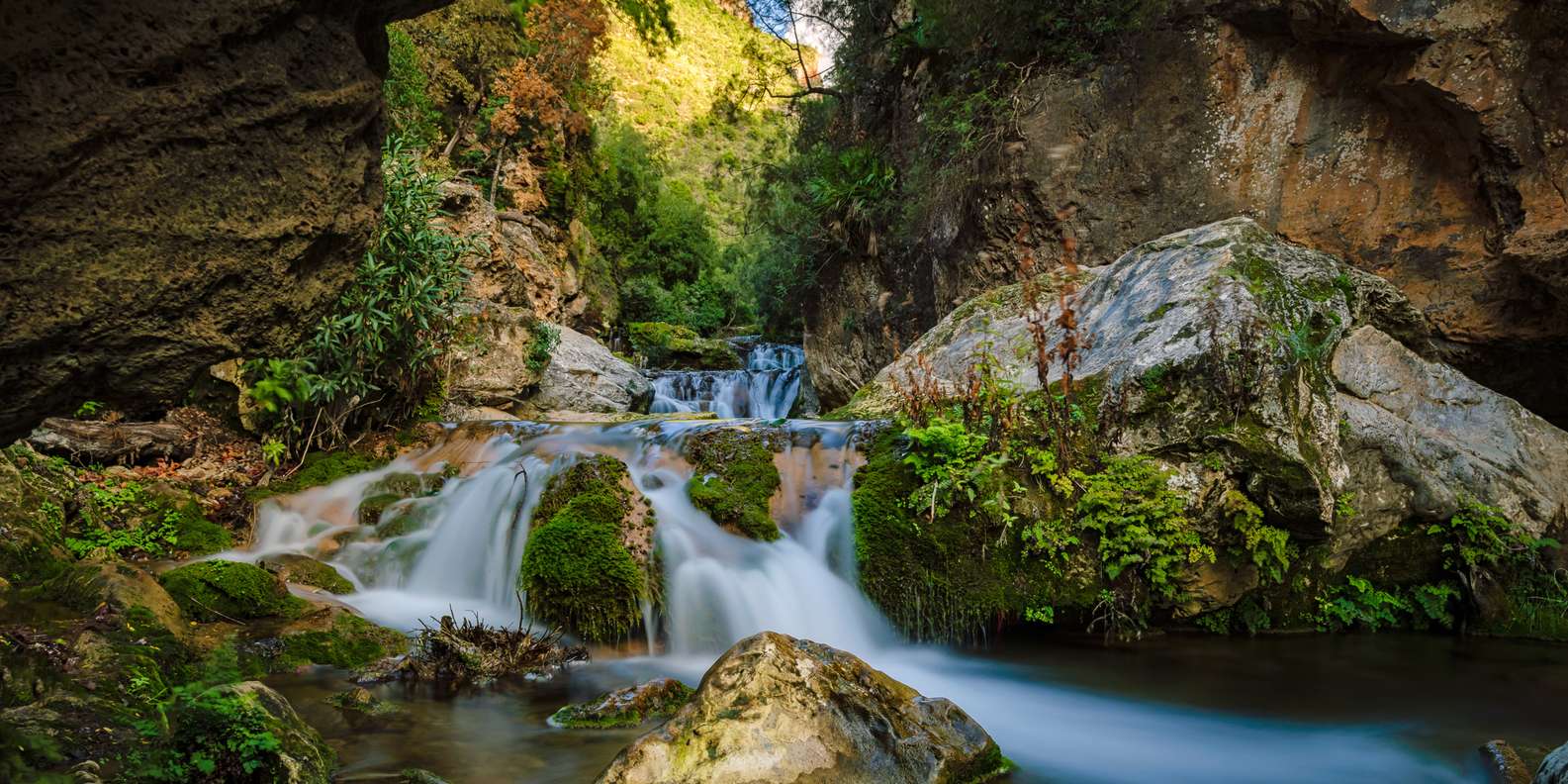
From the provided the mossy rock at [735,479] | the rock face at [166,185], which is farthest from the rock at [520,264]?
the rock face at [166,185]

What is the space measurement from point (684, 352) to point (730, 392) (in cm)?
416

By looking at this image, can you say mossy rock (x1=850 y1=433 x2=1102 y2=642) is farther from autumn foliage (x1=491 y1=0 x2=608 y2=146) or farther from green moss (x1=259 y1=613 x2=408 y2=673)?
autumn foliage (x1=491 y1=0 x2=608 y2=146)

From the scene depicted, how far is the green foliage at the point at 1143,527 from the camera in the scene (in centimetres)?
551

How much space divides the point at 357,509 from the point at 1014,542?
6.02m

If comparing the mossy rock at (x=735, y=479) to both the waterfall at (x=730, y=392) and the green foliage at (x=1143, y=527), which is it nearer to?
the green foliage at (x=1143, y=527)

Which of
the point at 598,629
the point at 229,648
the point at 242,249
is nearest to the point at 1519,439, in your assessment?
the point at 598,629

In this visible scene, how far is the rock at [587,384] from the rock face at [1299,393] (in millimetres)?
7083

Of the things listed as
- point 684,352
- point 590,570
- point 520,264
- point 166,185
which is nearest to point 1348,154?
point 590,570

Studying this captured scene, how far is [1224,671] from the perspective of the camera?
5449 mm

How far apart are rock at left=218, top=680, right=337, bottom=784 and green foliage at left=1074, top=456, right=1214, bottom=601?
4814mm

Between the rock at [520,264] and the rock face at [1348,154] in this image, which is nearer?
the rock face at [1348,154]

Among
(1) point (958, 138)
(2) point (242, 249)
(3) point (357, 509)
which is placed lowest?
(3) point (357, 509)

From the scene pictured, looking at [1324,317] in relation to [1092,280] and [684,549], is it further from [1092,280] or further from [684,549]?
[684,549]

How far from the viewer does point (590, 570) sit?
18.9 feet
